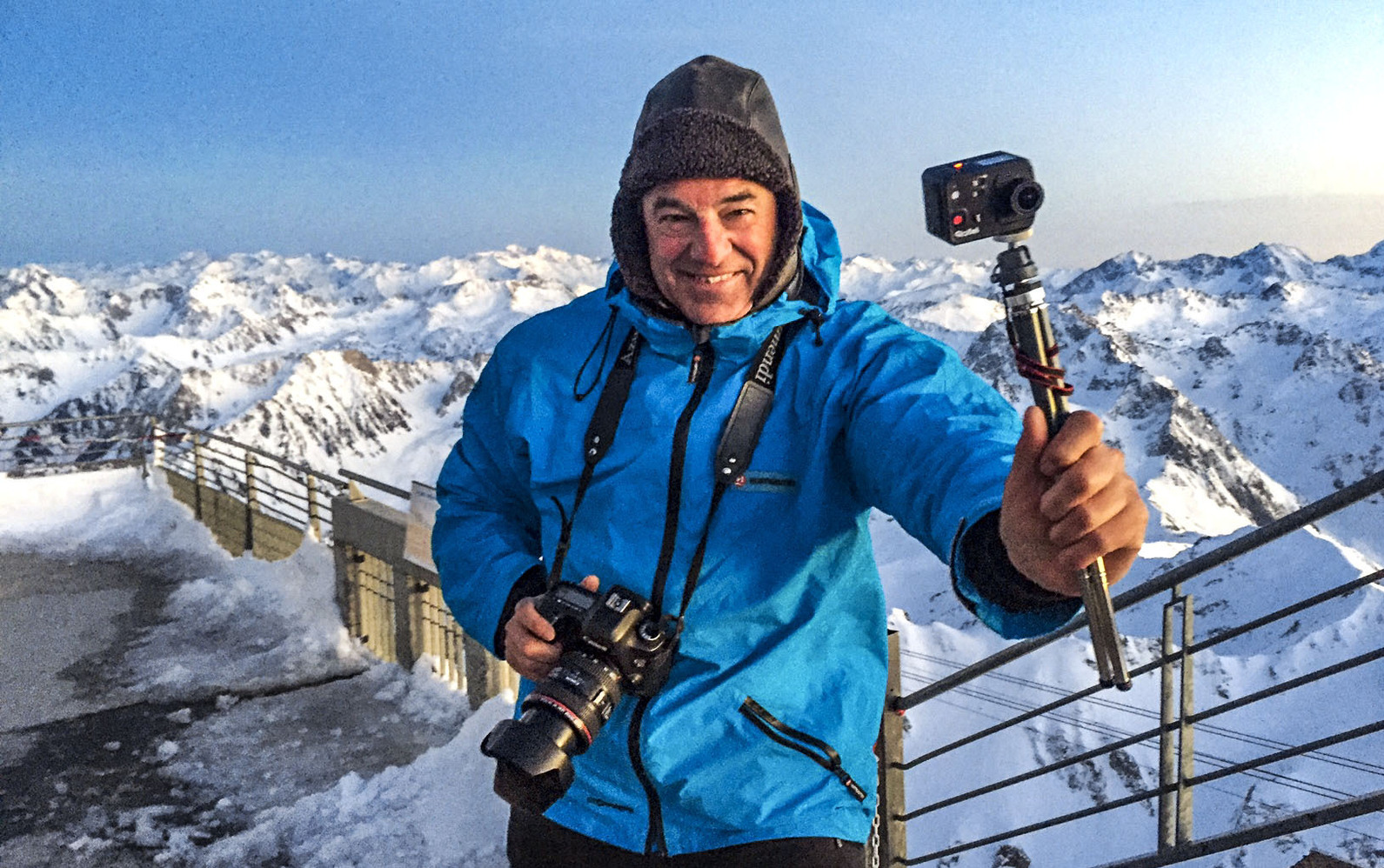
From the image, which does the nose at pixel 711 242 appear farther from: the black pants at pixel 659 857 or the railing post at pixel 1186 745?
the railing post at pixel 1186 745

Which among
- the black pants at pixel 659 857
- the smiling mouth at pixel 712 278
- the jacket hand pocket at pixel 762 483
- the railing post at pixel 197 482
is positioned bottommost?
the railing post at pixel 197 482

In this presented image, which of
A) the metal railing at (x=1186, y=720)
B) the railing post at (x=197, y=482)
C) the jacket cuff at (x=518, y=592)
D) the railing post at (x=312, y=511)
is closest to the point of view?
the jacket cuff at (x=518, y=592)

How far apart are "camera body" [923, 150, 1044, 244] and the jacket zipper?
0.63m

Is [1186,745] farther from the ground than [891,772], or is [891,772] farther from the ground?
[1186,745]

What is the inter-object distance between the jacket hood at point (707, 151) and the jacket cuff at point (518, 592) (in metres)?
0.61

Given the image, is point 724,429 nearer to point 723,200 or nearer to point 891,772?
point 723,200

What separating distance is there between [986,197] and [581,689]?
1039 mm

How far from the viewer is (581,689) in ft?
5.87

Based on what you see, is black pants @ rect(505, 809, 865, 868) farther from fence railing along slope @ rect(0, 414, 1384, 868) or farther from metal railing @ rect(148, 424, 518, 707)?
metal railing @ rect(148, 424, 518, 707)

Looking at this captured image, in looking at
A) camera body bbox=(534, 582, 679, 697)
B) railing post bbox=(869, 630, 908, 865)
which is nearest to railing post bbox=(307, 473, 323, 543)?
railing post bbox=(869, 630, 908, 865)

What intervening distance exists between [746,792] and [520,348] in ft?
3.21

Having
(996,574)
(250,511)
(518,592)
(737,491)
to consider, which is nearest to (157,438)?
(250,511)

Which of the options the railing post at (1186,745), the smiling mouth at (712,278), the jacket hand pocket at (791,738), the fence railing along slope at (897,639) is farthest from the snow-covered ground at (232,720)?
the smiling mouth at (712,278)

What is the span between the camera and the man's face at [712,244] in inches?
73.2
